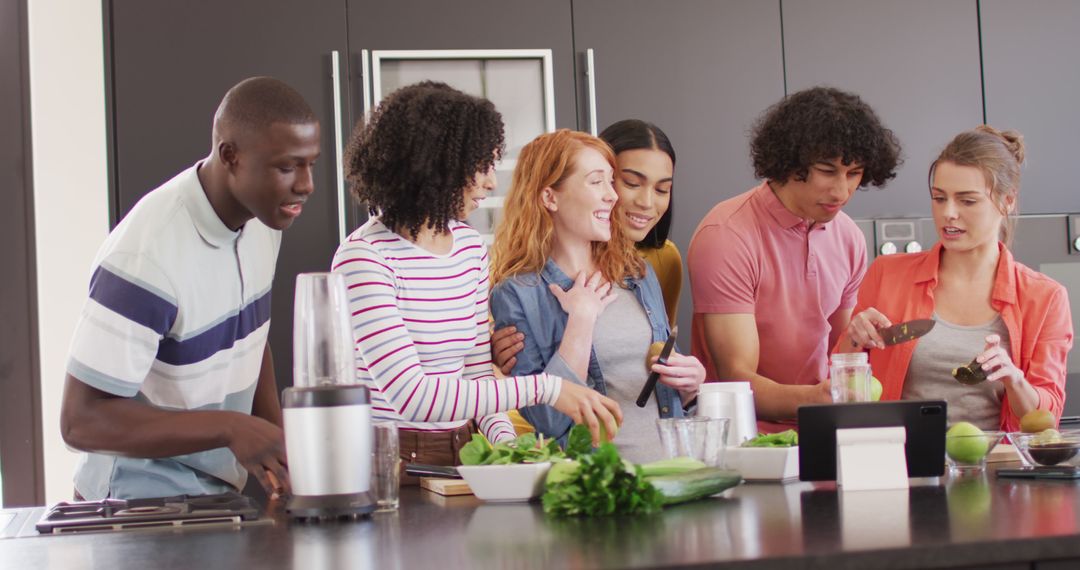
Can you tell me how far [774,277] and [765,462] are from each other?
1.05 metres

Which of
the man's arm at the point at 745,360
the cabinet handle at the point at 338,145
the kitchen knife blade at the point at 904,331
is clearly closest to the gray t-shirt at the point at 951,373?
the kitchen knife blade at the point at 904,331

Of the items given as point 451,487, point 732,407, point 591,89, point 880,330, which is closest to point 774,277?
point 880,330

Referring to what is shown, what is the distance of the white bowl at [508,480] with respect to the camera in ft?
4.53

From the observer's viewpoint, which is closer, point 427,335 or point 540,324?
point 427,335

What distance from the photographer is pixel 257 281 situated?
5.79ft

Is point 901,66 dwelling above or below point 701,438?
above

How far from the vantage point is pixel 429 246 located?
6.44 ft

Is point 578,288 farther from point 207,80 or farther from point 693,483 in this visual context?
point 207,80

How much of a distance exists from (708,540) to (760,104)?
249 centimetres

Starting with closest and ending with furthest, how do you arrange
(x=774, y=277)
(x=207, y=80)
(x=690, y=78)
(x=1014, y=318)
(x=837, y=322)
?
1. (x=1014, y=318)
2. (x=774, y=277)
3. (x=837, y=322)
4. (x=207, y=80)
5. (x=690, y=78)

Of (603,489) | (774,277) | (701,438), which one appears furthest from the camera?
(774,277)

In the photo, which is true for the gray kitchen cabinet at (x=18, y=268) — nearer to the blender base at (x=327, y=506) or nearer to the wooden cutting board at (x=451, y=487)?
the wooden cutting board at (x=451, y=487)

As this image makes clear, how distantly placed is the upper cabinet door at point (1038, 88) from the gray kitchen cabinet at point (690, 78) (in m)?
0.72

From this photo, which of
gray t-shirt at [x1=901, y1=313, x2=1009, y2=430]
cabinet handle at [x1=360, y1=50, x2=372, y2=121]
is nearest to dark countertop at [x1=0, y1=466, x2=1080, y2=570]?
gray t-shirt at [x1=901, y1=313, x2=1009, y2=430]
